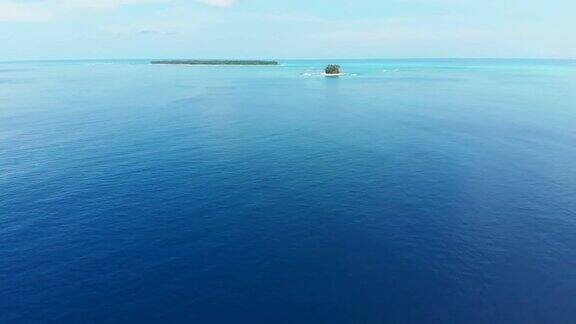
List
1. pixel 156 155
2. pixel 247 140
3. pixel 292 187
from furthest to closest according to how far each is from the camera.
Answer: pixel 247 140
pixel 156 155
pixel 292 187

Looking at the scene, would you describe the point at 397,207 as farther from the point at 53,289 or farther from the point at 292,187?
the point at 53,289

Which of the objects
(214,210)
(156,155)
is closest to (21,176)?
(156,155)

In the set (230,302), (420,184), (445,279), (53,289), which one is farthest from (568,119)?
(53,289)

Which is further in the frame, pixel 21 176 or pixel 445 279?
pixel 21 176

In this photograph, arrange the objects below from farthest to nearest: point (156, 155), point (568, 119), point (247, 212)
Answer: point (568, 119) < point (156, 155) < point (247, 212)

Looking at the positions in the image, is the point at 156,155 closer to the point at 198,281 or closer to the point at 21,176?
the point at 21,176

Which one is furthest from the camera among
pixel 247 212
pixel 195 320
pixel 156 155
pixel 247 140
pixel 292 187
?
pixel 247 140
